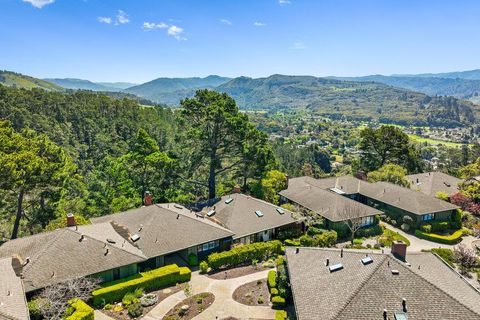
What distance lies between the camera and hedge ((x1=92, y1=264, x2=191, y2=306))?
2494cm

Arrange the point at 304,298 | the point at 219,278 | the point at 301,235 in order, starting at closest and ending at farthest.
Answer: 1. the point at 304,298
2. the point at 219,278
3. the point at 301,235

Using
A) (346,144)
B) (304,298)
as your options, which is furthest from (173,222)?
(346,144)

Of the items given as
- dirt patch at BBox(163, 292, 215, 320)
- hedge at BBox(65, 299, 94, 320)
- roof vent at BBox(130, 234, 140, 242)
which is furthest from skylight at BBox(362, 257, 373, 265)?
roof vent at BBox(130, 234, 140, 242)

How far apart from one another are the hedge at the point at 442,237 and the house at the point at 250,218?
14774 millimetres

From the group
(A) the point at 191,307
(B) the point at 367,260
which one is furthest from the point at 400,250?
(A) the point at 191,307

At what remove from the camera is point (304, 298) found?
20.8 metres

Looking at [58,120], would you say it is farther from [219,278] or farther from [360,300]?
[360,300]

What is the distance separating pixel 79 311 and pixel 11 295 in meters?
4.01

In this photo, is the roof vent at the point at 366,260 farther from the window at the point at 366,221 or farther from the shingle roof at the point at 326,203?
the window at the point at 366,221

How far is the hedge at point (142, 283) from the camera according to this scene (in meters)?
24.9

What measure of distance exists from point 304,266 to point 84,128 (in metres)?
63.9

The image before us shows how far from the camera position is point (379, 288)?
65.4 ft

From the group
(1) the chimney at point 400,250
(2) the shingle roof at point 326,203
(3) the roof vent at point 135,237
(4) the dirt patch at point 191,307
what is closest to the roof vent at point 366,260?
(1) the chimney at point 400,250

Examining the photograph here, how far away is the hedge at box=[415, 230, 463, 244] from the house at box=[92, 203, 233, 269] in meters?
23.2
